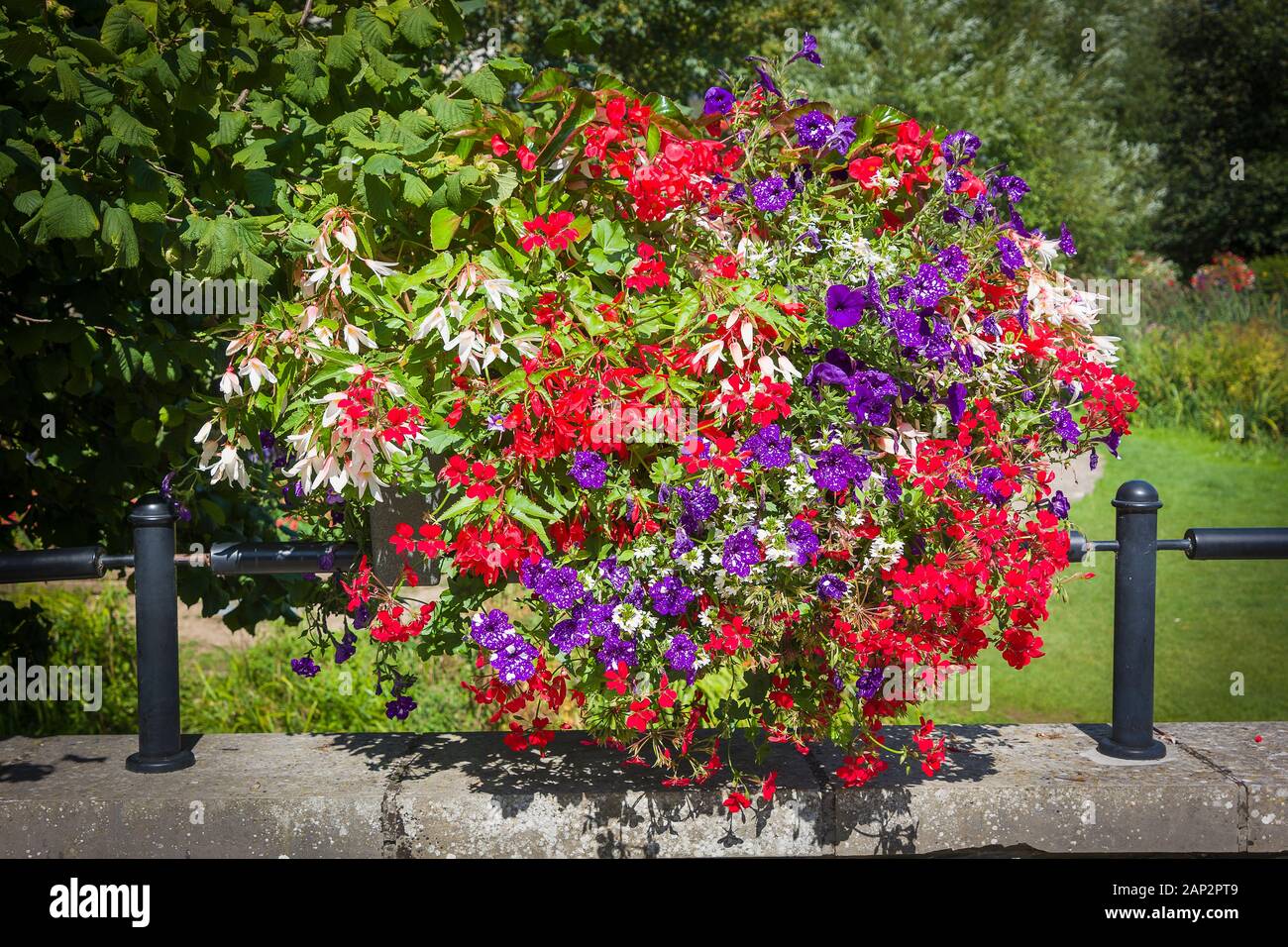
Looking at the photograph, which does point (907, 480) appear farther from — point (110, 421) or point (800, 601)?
point (110, 421)

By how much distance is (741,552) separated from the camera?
92.7 inches

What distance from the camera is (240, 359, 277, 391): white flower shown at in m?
2.46

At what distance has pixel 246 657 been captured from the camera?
5.44 metres

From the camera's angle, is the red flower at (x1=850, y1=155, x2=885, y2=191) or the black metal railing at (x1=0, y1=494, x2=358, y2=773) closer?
the red flower at (x1=850, y1=155, x2=885, y2=191)

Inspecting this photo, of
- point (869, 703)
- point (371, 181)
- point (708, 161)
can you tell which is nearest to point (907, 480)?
point (869, 703)

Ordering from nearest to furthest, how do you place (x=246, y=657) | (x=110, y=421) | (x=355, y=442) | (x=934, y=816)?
(x=355, y=442) < (x=934, y=816) < (x=110, y=421) < (x=246, y=657)

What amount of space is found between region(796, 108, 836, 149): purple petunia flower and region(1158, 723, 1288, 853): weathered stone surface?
190 cm

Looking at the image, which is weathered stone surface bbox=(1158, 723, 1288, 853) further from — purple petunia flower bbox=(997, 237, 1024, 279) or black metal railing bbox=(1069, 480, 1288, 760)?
purple petunia flower bbox=(997, 237, 1024, 279)

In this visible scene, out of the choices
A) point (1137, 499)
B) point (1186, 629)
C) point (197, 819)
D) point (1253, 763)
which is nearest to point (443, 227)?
point (197, 819)

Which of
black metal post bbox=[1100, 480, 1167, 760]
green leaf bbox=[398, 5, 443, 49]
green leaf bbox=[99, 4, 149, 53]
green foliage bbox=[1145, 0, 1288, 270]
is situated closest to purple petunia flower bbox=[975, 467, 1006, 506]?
black metal post bbox=[1100, 480, 1167, 760]

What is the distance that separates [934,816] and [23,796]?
226 cm

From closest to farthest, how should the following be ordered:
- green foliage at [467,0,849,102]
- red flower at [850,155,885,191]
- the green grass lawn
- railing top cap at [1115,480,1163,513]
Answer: red flower at [850,155,885,191] → railing top cap at [1115,480,1163,513] → the green grass lawn → green foliage at [467,0,849,102]

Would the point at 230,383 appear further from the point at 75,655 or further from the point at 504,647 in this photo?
the point at 75,655

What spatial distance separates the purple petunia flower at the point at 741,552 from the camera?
2344 mm
